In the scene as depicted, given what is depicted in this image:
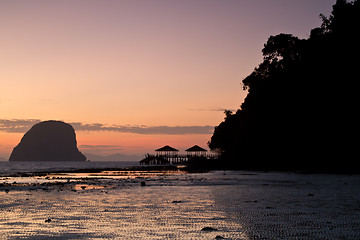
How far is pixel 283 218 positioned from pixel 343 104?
121 feet

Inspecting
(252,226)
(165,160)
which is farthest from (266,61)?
(165,160)

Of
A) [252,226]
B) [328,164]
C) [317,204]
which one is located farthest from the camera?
[328,164]

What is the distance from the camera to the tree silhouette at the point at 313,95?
147 ft

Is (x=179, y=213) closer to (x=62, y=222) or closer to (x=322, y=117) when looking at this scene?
(x=62, y=222)

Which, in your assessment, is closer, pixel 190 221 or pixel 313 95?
pixel 190 221

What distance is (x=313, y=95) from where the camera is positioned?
47.0 m

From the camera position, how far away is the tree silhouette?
4475 centimetres

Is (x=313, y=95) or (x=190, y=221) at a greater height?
(x=313, y=95)

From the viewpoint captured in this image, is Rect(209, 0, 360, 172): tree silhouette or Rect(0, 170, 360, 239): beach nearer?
Rect(0, 170, 360, 239): beach

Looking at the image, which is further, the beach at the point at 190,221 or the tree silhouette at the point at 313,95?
the tree silhouette at the point at 313,95

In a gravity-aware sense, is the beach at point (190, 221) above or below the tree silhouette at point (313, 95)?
below

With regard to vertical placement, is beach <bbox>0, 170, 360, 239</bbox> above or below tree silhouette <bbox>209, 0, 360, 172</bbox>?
below

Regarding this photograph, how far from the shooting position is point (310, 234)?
336 inches

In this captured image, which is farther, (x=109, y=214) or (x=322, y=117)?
(x=322, y=117)
